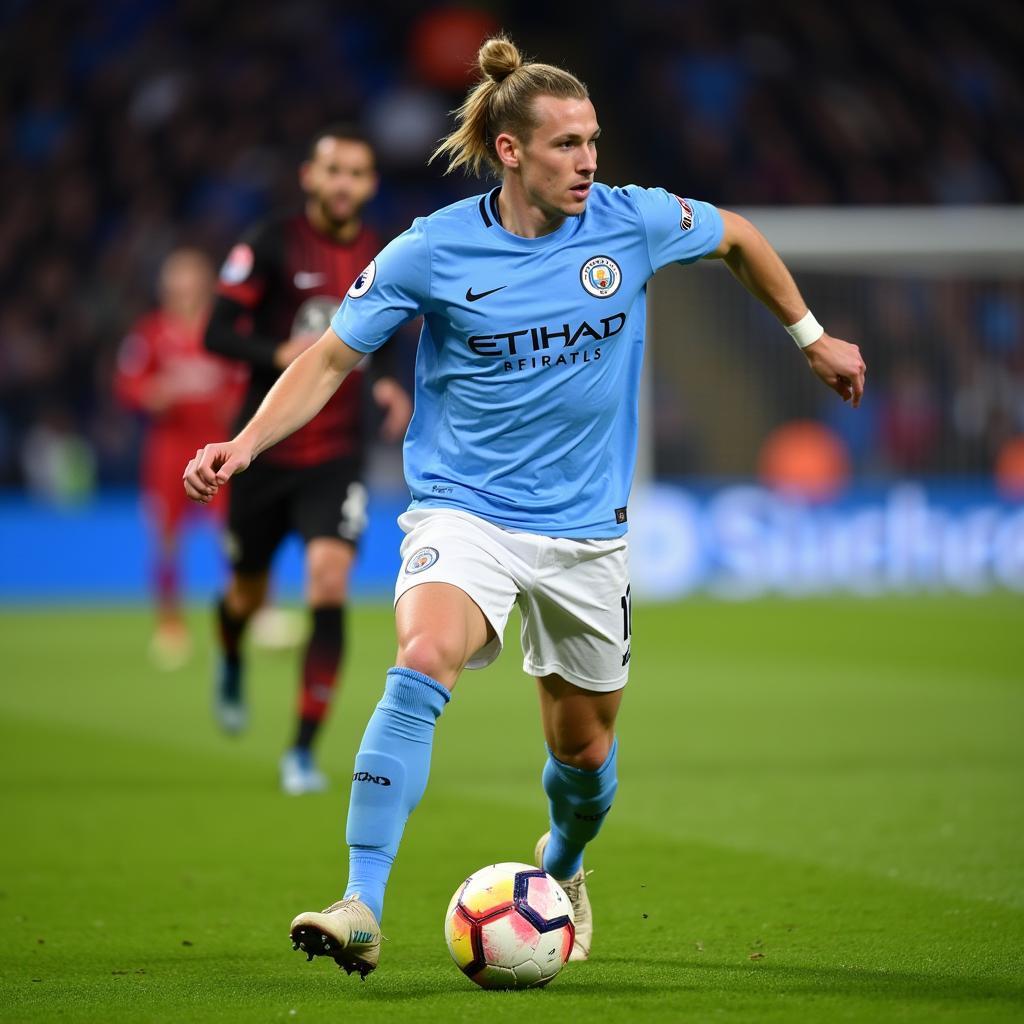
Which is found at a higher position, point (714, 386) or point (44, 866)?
point (714, 386)

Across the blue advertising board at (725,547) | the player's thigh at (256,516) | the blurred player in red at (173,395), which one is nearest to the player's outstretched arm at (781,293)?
the player's thigh at (256,516)

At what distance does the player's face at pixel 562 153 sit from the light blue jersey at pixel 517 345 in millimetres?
147

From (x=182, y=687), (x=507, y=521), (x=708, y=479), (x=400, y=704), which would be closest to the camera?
(x=400, y=704)

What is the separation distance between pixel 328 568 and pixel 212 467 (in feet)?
10.7

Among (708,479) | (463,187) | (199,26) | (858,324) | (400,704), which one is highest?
(199,26)

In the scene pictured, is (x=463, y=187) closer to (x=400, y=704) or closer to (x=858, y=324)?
(x=858, y=324)

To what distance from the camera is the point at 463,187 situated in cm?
2181

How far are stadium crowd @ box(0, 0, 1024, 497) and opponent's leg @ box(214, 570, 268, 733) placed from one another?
982 centimetres

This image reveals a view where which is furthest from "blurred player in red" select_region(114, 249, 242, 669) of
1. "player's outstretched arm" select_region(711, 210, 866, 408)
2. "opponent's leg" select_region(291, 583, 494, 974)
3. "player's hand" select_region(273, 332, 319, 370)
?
"opponent's leg" select_region(291, 583, 494, 974)

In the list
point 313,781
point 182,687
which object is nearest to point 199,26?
point 182,687

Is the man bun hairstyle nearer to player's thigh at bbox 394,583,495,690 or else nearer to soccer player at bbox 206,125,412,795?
player's thigh at bbox 394,583,495,690

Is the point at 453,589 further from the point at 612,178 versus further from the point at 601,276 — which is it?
Result: the point at 612,178

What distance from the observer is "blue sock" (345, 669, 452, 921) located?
4.16 meters

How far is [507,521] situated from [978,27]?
849 inches
